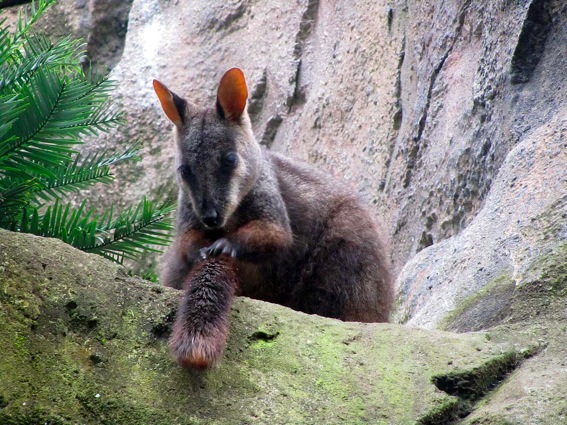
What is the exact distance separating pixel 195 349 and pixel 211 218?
1.45 m

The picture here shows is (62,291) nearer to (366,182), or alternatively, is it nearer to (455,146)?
(455,146)

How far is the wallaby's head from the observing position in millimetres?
4453

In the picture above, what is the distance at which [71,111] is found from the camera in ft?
13.1

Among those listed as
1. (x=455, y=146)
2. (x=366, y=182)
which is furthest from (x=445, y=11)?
(x=366, y=182)

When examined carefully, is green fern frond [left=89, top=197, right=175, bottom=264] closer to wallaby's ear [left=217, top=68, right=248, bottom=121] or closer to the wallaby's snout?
the wallaby's snout

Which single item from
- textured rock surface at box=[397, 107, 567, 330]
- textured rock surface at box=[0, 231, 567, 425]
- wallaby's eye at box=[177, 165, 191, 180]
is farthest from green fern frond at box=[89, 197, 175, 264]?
textured rock surface at box=[397, 107, 567, 330]

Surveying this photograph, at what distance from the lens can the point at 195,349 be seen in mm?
2986

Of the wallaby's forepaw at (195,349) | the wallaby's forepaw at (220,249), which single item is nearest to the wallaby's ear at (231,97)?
the wallaby's forepaw at (220,249)

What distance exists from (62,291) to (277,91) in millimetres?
5033

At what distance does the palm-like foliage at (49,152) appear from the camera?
12.5 feet

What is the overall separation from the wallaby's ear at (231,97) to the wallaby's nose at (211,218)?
0.78m

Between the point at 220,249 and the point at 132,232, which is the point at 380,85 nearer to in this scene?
the point at 220,249

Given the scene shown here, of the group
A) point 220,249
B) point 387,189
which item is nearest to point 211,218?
point 220,249

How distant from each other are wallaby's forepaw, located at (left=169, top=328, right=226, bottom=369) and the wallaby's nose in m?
1.33
